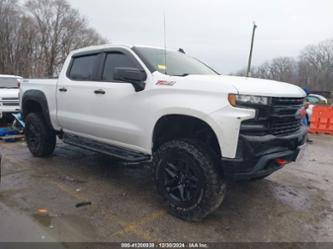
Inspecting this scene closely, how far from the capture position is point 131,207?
3840mm

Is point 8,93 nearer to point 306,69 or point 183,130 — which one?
point 183,130

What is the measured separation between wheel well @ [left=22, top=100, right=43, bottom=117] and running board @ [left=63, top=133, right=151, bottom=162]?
1.05 metres

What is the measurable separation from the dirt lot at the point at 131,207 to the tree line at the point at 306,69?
51549 millimetres

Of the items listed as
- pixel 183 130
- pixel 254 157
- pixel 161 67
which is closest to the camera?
pixel 254 157

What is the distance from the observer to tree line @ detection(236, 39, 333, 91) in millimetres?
55934

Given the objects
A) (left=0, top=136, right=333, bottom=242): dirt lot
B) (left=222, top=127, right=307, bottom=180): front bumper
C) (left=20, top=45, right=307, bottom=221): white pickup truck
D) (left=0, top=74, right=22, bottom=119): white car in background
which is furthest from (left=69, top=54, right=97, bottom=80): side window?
(left=0, top=74, right=22, bottom=119): white car in background

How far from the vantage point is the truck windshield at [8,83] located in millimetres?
10325

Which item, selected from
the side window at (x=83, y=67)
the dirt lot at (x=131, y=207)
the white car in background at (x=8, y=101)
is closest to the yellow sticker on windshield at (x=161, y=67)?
the side window at (x=83, y=67)

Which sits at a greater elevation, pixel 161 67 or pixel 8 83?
pixel 161 67

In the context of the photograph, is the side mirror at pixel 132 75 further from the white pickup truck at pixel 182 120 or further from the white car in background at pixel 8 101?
the white car in background at pixel 8 101

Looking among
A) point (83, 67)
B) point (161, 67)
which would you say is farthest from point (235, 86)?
point (83, 67)

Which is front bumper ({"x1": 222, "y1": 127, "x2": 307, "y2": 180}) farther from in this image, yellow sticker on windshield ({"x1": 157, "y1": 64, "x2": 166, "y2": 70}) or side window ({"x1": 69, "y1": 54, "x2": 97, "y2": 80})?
side window ({"x1": 69, "y1": 54, "x2": 97, "y2": 80})

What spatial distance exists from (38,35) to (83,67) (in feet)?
158

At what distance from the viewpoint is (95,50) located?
15.8 ft
